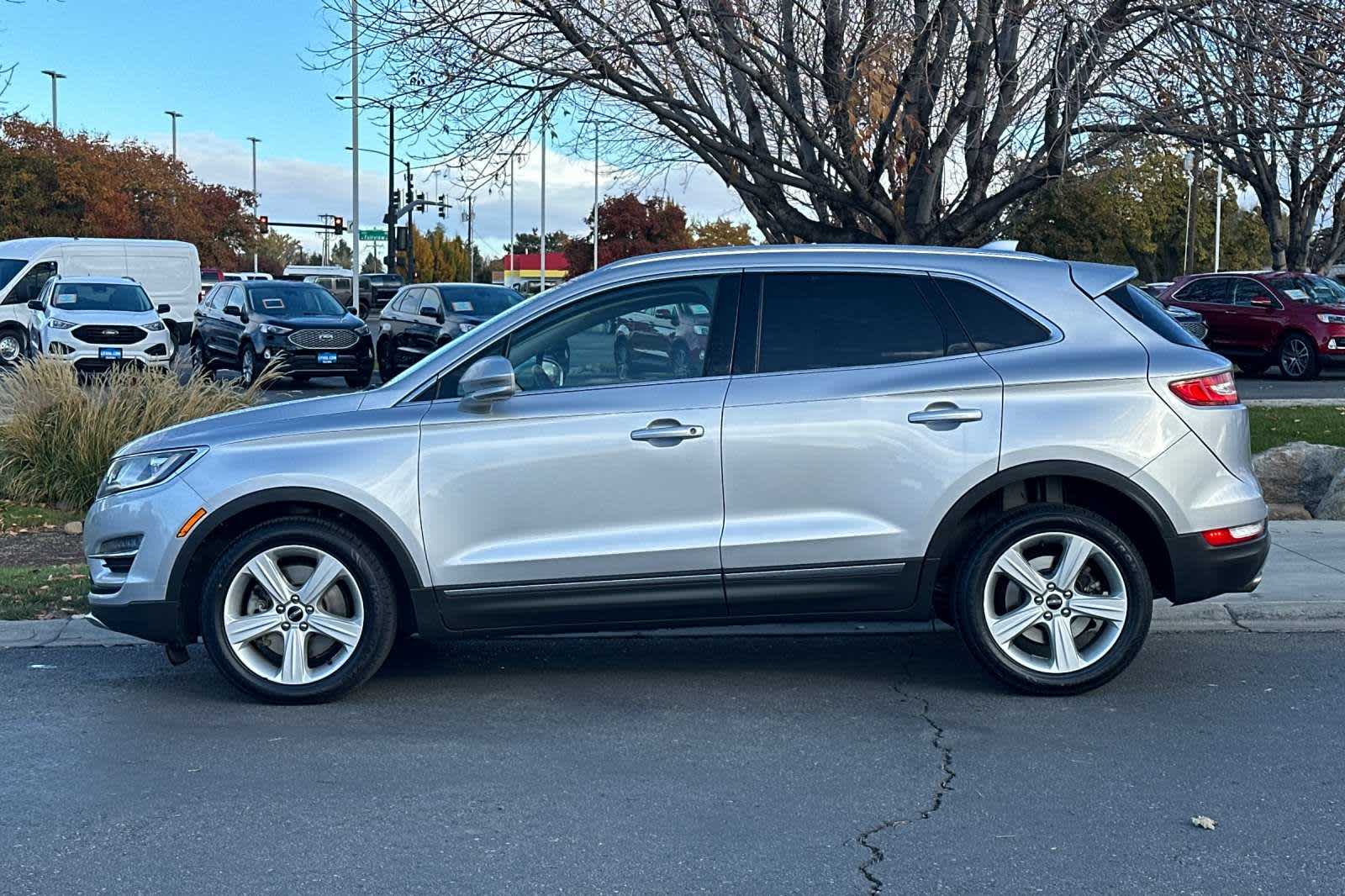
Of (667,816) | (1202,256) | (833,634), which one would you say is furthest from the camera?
(1202,256)

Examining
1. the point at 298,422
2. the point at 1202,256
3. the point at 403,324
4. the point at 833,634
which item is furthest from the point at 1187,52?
the point at 1202,256

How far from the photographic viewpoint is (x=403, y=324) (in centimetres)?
2336

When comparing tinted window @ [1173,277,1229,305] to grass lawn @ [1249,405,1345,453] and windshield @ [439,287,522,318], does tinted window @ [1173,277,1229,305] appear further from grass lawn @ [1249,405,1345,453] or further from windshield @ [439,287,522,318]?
windshield @ [439,287,522,318]

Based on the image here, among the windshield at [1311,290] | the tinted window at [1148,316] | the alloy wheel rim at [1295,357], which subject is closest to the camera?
the tinted window at [1148,316]

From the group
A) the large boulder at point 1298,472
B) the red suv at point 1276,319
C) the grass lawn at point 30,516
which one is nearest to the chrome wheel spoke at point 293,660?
the grass lawn at point 30,516

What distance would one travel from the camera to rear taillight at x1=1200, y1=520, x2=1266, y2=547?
5.97 meters

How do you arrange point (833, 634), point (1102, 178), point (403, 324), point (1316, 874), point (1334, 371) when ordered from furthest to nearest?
1. point (1334, 371)
2. point (403, 324)
3. point (1102, 178)
4. point (833, 634)
5. point (1316, 874)

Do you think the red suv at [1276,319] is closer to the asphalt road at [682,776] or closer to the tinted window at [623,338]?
the asphalt road at [682,776]

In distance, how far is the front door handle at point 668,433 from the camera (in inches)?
229

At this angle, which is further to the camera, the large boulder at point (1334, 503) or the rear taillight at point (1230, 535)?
the large boulder at point (1334, 503)

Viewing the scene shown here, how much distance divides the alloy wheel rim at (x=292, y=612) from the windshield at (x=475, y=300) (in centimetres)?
1621

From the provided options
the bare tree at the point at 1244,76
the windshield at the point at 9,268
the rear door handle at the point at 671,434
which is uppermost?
the bare tree at the point at 1244,76

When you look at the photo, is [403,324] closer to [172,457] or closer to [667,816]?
[172,457]

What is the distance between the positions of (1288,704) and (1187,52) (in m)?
6.61
